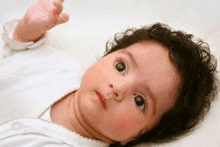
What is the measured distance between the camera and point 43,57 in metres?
0.89

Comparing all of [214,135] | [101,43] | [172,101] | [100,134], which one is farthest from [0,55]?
[214,135]

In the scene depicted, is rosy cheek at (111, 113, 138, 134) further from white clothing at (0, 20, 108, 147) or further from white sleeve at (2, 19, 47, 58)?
white sleeve at (2, 19, 47, 58)

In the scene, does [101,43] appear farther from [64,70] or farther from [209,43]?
[209,43]

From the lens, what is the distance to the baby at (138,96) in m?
0.67

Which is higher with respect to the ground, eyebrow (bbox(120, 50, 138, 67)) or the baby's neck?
eyebrow (bbox(120, 50, 138, 67))

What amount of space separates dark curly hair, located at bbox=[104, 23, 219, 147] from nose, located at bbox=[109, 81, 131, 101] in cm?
13

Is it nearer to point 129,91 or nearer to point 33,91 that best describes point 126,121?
point 129,91

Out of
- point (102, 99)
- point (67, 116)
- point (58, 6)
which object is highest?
point (58, 6)

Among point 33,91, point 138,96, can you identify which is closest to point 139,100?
point 138,96

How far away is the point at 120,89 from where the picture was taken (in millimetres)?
654

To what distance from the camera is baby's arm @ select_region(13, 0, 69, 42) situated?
795 mm

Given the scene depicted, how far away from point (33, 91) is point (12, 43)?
0.59 ft

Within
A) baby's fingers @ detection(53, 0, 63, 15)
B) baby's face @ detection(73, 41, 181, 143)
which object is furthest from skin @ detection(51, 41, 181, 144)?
baby's fingers @ detection(53, 0, 63, 15)

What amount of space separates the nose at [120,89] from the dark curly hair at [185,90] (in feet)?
0.43
